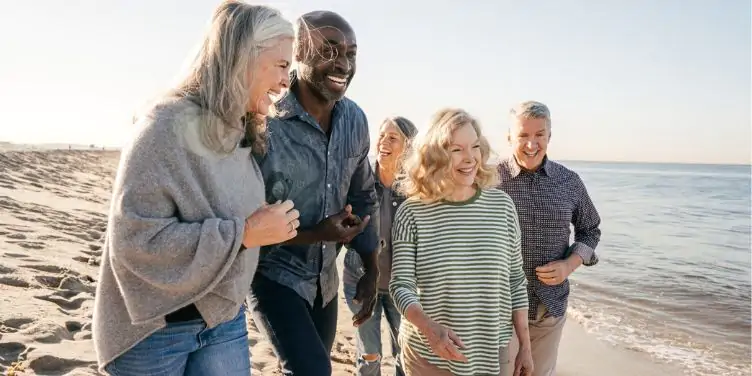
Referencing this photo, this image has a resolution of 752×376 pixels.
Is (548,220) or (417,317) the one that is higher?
(548,220)

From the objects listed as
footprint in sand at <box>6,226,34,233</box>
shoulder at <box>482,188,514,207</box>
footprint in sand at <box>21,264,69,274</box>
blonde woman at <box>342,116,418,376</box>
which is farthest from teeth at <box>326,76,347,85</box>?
footprint in sand at <box>6,226,34,233</box>

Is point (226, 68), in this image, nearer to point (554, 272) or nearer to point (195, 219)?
point (195, 219)

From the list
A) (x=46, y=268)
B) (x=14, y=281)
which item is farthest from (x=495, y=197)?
(x=46, y=268)

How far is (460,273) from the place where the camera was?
272 cm

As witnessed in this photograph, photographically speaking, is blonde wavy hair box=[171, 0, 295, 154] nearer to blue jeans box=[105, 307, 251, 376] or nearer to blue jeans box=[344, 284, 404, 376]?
blue jeans box=[105, 307, 251, 376]

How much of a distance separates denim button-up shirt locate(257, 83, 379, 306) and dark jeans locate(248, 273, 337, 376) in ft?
0.20

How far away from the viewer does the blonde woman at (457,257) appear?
2.70 meters

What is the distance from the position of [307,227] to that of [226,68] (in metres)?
0.92

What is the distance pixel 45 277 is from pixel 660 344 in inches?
254

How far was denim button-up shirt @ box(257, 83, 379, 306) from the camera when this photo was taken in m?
2.70

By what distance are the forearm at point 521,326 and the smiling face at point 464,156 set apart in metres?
0.66

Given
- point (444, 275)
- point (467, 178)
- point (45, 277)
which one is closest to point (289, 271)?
point (444, 275)

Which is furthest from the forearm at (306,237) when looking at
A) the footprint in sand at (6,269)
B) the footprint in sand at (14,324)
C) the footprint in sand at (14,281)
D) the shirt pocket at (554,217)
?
the footprint in sand at (6,269)

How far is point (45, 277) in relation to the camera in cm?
Result: 529
